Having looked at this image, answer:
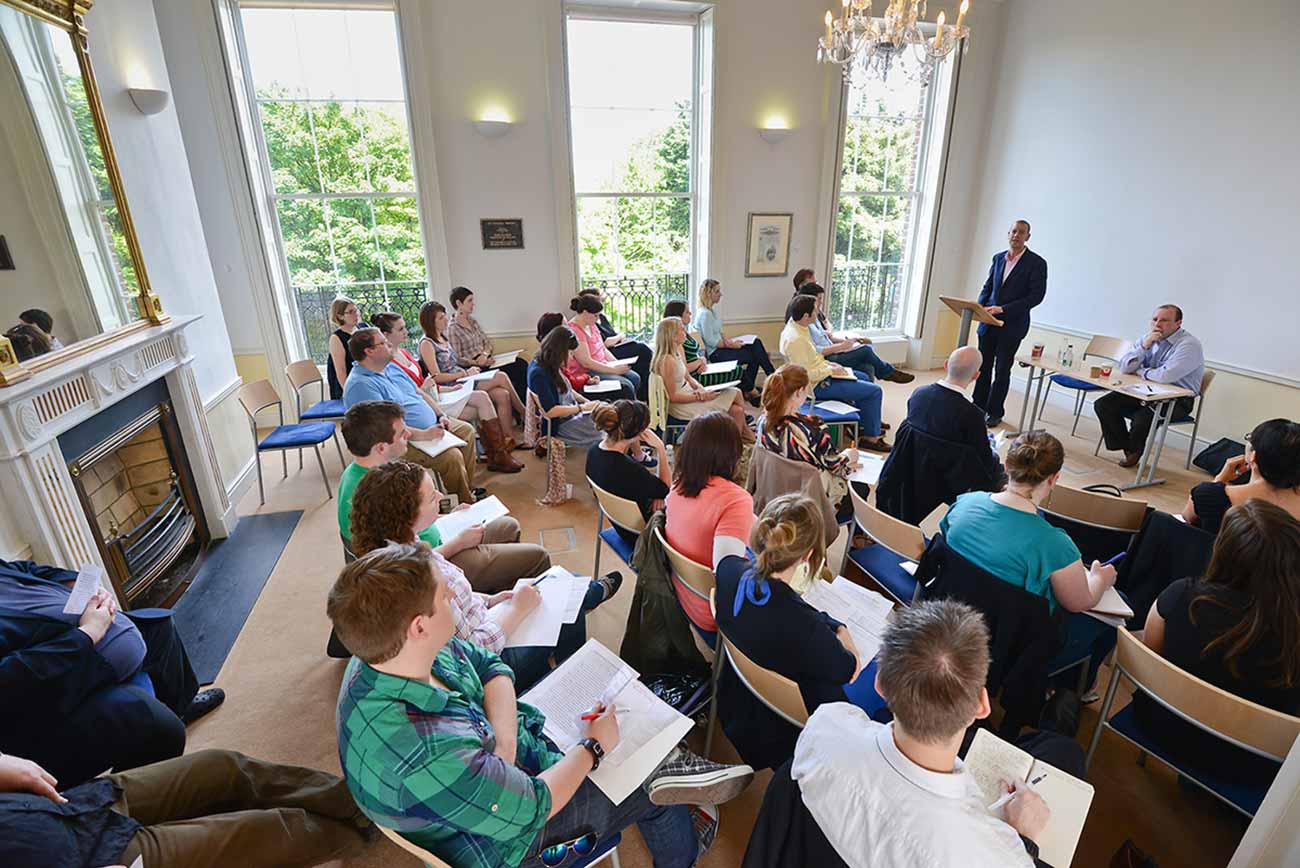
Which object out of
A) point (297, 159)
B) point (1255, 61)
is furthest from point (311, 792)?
point (1255, 61)

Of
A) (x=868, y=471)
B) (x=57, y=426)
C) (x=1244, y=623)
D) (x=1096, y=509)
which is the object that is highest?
(x=57, y=426)

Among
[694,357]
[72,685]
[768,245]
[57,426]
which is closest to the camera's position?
[72,685]

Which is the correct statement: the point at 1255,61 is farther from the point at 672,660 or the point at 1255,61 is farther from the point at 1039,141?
the point at 672,660

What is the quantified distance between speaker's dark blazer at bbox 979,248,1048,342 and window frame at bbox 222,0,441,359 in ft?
16.7

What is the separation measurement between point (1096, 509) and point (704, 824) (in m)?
1.98

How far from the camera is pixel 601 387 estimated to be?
4.44 metres

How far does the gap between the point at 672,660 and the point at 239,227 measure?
5.13 m

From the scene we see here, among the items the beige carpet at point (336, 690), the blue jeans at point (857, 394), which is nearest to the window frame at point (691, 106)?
the blue jeans at point (857, 394)

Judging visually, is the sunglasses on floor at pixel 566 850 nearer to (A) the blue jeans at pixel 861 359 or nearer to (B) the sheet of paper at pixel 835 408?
(B) the sheet of paper at pixel 835 408

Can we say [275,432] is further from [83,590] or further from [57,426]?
[83,590]

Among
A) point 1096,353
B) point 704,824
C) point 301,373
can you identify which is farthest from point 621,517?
point 1096,353

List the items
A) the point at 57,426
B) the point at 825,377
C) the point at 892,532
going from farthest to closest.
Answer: the point at 825,377
the point at 57,426
the point at 892,532

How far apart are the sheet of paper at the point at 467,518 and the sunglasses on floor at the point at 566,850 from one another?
1.33 meters

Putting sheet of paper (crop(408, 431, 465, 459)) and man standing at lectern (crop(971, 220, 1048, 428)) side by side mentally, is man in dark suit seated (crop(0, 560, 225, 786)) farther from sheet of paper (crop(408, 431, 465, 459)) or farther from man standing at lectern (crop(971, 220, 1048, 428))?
man standing at lectern (crop(971, 220, 1048, 428))
